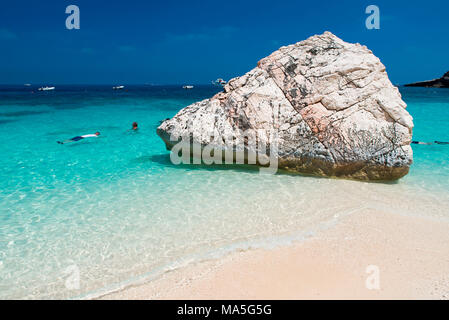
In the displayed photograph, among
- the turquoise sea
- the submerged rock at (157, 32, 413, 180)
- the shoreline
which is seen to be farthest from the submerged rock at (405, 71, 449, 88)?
the shoreline

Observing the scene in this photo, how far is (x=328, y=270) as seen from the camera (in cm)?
425

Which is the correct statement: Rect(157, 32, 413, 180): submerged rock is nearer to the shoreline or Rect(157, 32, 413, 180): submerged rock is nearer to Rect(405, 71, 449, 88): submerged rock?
the shoreline

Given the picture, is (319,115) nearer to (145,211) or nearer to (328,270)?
(328,270)

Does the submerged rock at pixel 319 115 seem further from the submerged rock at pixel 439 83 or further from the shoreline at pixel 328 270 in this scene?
the submerged rock at pixel 439 83

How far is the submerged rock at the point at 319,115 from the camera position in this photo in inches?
297

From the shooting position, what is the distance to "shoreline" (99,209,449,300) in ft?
12.6

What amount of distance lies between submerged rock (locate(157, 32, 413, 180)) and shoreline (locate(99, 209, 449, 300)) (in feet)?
8.58

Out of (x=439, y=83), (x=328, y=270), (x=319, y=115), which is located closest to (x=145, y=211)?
(x=328, y=270)

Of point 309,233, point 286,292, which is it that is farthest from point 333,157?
point 286,292

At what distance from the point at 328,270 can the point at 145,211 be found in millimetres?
3727

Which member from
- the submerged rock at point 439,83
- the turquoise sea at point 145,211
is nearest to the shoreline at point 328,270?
the turquoise sea at point 145,211
